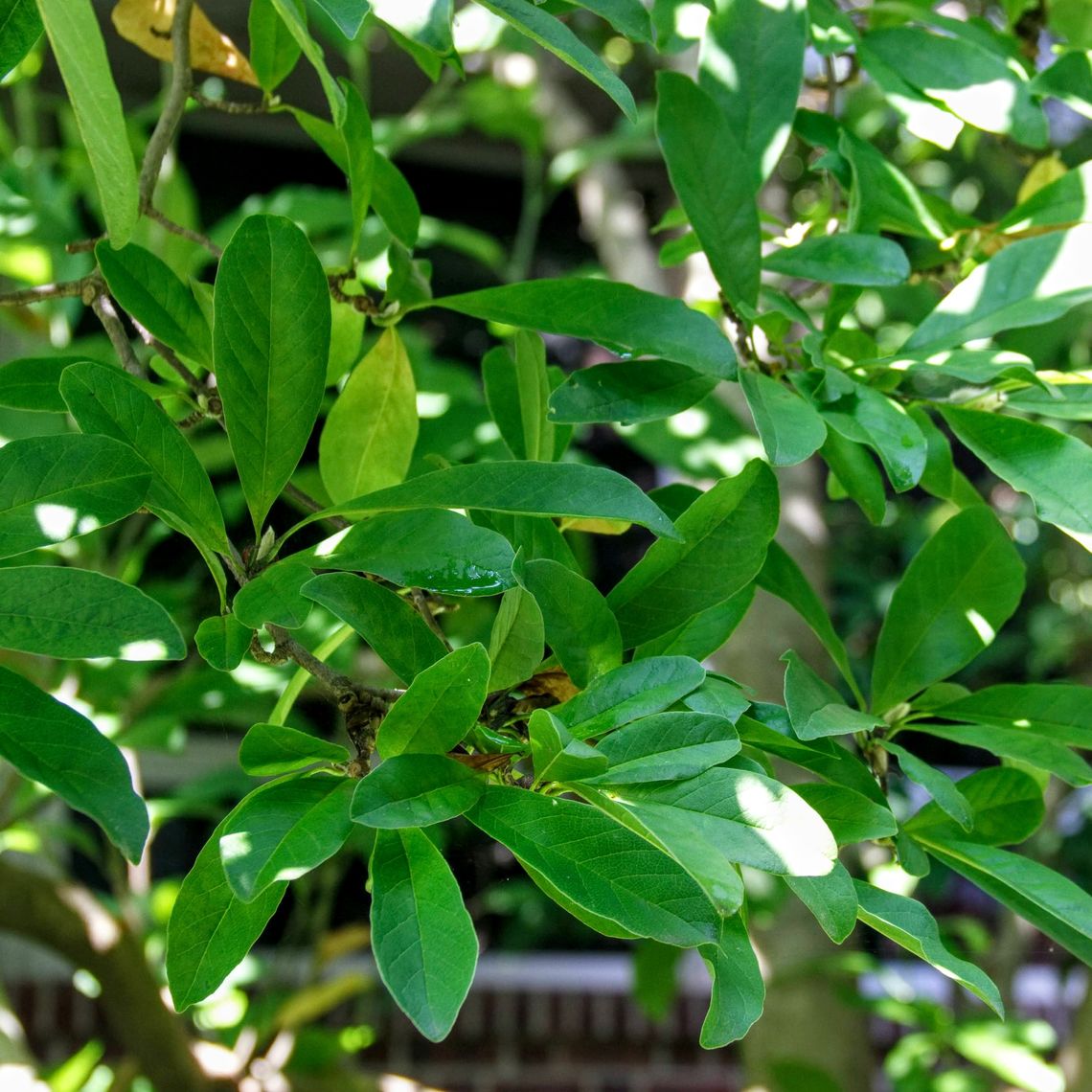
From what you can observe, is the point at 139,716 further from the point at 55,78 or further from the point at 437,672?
the point at 55,78

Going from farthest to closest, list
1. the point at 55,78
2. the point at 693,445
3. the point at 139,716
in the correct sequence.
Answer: the point at 55,78 → the point at 139,716 → the point at 693,445

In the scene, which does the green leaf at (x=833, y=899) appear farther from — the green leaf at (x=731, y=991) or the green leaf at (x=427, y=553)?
the green leaf at (x=427, y=553)

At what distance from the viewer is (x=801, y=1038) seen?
1161 mm

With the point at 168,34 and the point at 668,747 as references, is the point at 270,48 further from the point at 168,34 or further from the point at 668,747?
the point at 668,747

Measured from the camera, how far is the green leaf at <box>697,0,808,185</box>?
52cm

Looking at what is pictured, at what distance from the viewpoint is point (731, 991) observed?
355 millimetres

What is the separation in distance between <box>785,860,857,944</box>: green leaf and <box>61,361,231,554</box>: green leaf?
0.22 m

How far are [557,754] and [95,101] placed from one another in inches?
8.9

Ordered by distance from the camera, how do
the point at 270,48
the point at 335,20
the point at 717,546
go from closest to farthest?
the point at 335,20 → the point at 717,546 → the point at 270,48

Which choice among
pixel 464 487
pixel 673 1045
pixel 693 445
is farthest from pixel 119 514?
pixel 673 1045

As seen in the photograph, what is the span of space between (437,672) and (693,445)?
0.45 meters

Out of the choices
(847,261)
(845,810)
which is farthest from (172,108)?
(845,810)

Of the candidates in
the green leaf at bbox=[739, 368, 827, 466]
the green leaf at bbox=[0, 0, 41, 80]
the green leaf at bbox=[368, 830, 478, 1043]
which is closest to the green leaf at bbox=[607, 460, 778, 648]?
the green leaf at bbox=[739, 368, 827, 466]

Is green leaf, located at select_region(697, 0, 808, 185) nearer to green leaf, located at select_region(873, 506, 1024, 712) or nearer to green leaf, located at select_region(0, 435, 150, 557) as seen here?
green leaf, located at select_region(873, 506, 1024, 712)
